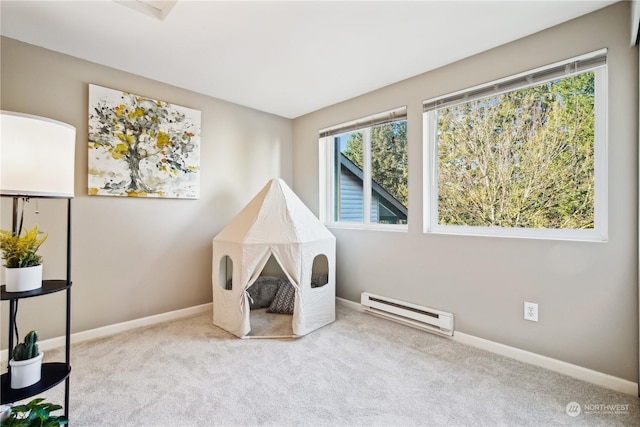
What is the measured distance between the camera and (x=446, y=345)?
2340mm

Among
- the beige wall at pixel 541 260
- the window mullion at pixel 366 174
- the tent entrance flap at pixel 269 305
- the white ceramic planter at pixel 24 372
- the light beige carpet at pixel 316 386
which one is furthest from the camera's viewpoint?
the window mullion at pixel 366 174

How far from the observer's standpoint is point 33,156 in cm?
119

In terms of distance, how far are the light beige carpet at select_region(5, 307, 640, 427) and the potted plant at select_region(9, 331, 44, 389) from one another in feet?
1.41

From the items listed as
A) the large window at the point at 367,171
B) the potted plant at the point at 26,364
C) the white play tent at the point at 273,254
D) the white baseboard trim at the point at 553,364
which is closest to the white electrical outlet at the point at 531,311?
the white baseboard trim at the point at 553,364

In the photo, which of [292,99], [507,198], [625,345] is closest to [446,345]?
[625,345]

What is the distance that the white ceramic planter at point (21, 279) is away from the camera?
47.6 inches

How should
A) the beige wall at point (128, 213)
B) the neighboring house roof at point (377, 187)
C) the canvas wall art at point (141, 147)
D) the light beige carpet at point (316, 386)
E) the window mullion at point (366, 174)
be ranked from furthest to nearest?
the window mullion at point (366, 174), the neighboring house roof at point (377, 187), the canvas wall art at point (141, 147), the beige wall at point (128, 213), the light beige carpet at point (316, 386)

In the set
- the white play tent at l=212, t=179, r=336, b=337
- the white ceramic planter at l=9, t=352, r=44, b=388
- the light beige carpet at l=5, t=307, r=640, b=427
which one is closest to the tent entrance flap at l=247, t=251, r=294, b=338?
the white play tent at l=212, t=179, r=336, b=337

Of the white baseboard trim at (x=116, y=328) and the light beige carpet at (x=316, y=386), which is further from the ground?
the white baseboard trim at (x=116, y=328)

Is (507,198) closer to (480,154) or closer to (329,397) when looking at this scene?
(480,154)

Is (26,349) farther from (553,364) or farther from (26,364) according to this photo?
(553,364)

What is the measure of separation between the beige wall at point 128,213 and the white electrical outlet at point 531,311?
9.39ft

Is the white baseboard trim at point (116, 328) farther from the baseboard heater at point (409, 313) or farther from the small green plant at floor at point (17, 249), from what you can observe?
the baseboard heater at point (409, 313)

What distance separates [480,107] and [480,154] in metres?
0.38
